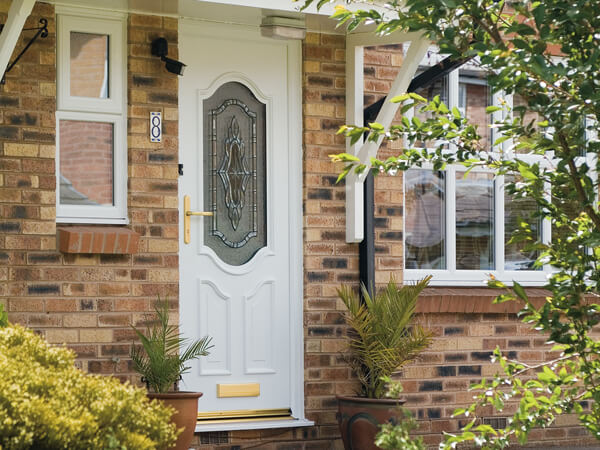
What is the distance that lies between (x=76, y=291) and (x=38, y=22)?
165 cm

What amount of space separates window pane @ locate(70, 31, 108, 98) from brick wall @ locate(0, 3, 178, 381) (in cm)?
15

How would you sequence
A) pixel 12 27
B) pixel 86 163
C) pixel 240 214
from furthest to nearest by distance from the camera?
pixel 240 214
pixel 86 163
pixel 12 27

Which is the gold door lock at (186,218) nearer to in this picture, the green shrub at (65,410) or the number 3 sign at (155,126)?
the number 3 sign at (155,126)

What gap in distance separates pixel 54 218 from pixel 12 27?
1243 millimetres

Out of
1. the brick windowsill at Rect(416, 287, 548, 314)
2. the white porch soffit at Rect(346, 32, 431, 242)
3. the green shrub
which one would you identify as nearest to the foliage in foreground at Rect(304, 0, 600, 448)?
the green shrub

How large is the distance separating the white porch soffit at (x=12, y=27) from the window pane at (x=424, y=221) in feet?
10.1

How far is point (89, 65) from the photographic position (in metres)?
6.58

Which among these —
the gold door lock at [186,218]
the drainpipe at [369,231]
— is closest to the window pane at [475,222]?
the drainpipe at [369,231]

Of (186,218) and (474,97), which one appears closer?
(186,218)

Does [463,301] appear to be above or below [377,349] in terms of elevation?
above

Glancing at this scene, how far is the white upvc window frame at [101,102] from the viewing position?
21.2 ft

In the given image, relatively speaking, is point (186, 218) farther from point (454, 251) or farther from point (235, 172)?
point (454, 251)

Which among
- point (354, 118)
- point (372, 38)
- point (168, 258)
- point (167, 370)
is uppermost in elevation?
point (372, 38)

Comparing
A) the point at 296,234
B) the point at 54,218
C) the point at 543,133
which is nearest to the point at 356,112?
the point at 296,234
